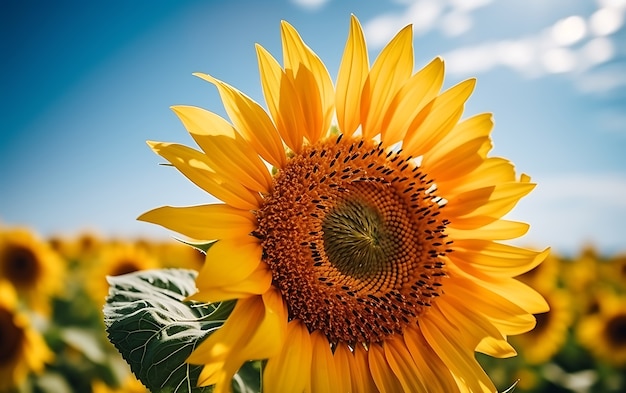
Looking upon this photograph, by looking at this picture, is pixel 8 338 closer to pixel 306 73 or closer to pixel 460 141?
pixel 306 73

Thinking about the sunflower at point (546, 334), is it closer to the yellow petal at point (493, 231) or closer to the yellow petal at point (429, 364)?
the yellow petal at point (493, 231)

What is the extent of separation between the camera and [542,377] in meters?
9.92

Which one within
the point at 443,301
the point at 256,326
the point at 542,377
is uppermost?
the point at 256,326

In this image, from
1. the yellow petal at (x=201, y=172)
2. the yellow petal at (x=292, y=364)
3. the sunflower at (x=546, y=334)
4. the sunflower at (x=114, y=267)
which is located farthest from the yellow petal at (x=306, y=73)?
the sunflower at (x=546, y=334)

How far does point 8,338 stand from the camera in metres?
6.57

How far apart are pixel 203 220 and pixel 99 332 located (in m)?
6.89

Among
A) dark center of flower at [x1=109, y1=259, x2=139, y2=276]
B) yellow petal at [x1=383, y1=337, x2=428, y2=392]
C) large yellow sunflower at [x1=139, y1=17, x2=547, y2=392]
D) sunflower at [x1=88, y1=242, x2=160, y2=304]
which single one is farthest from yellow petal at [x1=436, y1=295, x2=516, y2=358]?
dark center of flower at [x1=109, y1=259, x2=139, y2=276]

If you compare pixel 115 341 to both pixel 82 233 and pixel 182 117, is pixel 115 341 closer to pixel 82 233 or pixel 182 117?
pixel 182 117

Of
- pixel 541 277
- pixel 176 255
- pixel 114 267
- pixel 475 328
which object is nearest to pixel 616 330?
pixel 541 277

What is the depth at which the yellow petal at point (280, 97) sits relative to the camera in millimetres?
2492

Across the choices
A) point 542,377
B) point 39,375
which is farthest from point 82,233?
point 542,377

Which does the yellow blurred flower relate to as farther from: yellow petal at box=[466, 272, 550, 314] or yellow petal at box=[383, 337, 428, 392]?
yellow petal at box=[383, 337, 428, 392]

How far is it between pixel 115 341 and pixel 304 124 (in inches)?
45.5

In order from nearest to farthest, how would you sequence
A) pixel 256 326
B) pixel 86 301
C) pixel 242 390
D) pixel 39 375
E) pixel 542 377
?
pixel 256 326 → pixel 242 390 → pixel 39 375 → pixel 86 301 → pixel 542 377
